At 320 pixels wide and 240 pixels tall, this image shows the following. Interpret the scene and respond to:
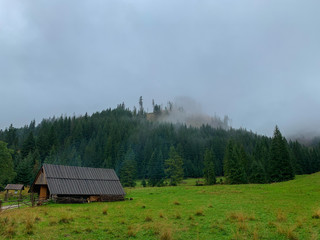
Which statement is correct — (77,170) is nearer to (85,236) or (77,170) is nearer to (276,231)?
(85,236)

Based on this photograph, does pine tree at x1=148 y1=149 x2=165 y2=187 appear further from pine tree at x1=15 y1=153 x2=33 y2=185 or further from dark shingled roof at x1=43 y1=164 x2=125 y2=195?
pine tree at x1=15 y1=153 x2=33 y2=185

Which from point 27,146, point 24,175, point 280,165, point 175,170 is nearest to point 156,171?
point 175,170

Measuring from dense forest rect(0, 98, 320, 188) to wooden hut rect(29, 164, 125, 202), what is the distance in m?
25.5

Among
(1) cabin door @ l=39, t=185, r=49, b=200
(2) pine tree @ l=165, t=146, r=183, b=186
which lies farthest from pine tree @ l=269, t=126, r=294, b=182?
(1) cabin door @ l=39, t=185, r=49, b=200

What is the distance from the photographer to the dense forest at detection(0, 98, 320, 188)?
214ft

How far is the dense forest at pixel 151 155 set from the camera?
65.3m

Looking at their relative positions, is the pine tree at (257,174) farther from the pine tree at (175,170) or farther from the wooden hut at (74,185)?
the wooden hut at (74,185)

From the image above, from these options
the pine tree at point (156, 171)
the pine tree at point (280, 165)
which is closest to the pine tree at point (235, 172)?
the pine tree at point (280, 165)

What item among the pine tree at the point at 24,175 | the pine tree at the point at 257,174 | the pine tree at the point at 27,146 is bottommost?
the pine tree at the point at 257,174

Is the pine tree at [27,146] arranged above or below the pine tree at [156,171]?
above

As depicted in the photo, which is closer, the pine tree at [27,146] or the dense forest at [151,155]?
the dense forest at [151,155]

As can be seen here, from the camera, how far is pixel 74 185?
125 feet

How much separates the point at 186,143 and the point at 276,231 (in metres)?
127

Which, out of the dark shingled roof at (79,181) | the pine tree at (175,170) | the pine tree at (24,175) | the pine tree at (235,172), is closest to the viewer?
the dark shingled roof at (79,181)
